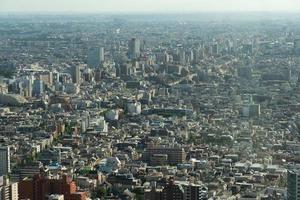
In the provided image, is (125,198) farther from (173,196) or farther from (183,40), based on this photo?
(183,40)

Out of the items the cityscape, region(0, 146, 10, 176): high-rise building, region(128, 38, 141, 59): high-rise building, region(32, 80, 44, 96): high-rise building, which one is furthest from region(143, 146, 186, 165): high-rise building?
region(128, 38, 141, 59): high-rise building

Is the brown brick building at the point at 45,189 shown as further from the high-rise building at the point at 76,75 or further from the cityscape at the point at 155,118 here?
the high-rise building at the point at 76,75

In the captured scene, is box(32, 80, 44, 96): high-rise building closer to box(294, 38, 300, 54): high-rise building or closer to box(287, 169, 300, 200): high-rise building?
box(294, 38, 300, 54): high-rise building

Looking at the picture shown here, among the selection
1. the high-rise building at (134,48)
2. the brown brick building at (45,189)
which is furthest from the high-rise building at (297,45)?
the brown brick building at (45,189)

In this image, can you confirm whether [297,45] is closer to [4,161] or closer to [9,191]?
[4,161]

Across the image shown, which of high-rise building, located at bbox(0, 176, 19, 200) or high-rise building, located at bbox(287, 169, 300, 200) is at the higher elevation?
high-rise building, located at bbox(287, 169, 300, 200)

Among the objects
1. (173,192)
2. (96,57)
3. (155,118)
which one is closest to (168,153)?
(173,192)

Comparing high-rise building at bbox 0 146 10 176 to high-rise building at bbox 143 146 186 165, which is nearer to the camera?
high-rise building at bbox 0 146 10 176
